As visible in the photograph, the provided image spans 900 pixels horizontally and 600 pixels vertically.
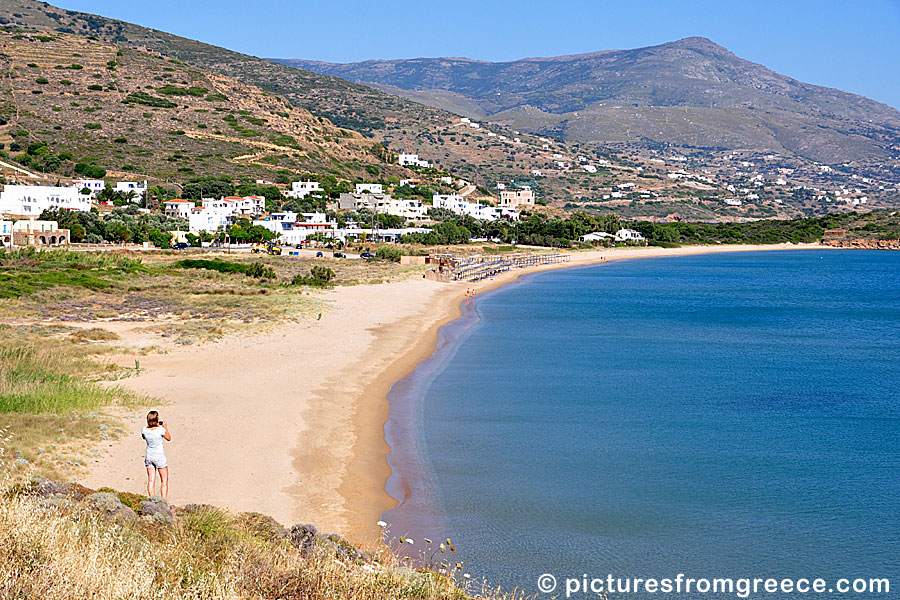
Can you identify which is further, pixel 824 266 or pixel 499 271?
pixel 824 266

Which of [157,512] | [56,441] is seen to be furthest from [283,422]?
[157,512]

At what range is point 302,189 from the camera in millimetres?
89125

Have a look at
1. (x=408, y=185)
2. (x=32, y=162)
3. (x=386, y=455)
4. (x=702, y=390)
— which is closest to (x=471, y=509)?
(x=386, y=455)

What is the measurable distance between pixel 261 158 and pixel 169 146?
1015 centimetres

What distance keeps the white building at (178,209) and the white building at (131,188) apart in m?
3.60

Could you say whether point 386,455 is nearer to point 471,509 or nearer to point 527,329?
point 471,509

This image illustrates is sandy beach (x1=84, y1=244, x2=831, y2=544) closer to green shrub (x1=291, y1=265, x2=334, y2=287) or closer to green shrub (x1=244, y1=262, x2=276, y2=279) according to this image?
green shrub (x1=291, y1=265, x2=334, y2=287)

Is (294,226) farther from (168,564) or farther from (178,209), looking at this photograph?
(168,564)

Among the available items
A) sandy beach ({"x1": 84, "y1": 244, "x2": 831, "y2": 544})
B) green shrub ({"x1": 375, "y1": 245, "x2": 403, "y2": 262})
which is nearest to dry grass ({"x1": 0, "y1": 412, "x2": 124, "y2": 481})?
sandy beach ({"x1": 84, "y1": 244, "x2": 831, "y2": 544})

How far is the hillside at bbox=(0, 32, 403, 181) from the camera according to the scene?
8688cm

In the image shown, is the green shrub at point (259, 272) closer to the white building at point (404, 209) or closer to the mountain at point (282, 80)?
the white building at point (404, 209)

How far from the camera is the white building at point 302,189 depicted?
87.7m

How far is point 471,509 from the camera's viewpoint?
12.2 meters

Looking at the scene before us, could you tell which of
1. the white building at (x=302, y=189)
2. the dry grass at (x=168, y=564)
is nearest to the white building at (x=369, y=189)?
the white building at (x=302, y=189)
